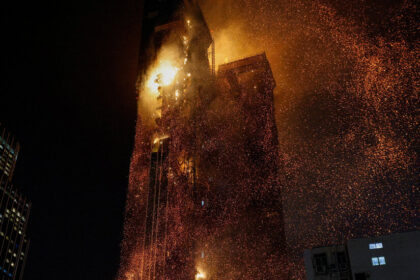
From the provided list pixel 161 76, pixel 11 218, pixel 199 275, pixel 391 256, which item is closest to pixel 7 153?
pixel 11 218

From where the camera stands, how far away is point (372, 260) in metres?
34.9

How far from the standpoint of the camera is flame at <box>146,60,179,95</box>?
4416cm

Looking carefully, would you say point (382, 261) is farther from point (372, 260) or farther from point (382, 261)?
point (372, 260)

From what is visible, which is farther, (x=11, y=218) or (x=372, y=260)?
(x=11, y=218)

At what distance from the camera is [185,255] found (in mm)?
40188

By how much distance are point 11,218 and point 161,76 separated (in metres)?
50.7

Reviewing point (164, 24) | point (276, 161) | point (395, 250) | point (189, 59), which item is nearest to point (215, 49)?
point (189, 59)

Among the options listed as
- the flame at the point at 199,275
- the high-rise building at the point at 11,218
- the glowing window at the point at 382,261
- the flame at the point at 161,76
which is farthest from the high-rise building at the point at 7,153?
the glowing window at the point at 382,261

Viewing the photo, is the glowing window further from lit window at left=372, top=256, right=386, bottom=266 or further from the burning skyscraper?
the burning skyscraper

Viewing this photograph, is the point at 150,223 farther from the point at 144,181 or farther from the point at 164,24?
the point at 164,24

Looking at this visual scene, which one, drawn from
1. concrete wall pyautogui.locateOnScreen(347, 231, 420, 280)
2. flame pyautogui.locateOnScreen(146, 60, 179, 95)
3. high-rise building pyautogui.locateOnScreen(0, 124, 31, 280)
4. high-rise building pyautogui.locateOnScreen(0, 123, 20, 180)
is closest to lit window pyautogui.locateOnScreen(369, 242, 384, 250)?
concrete wall pyautogui.locateOnScreen(347, 231, 420, 280)

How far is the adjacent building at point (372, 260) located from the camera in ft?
110

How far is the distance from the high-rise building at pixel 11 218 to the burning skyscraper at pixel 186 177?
125 ft

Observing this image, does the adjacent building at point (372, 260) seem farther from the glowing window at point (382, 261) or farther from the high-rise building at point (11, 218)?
the high-rise building at point (11, 218)
